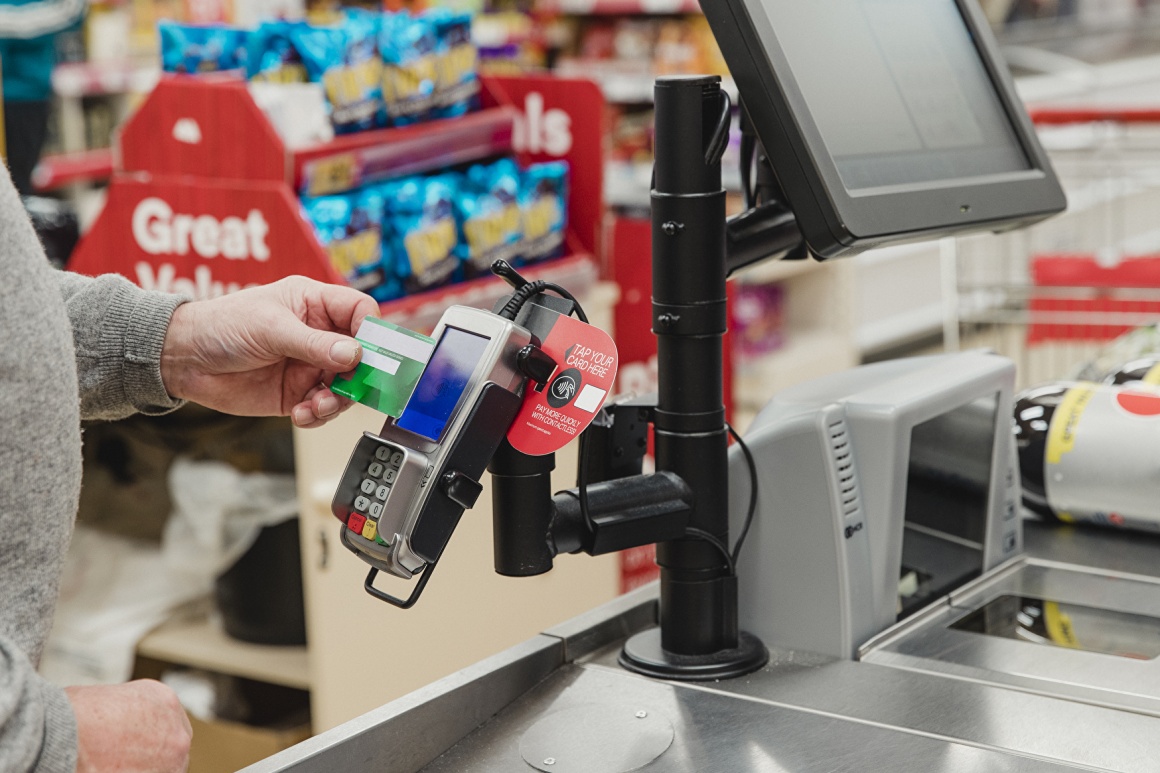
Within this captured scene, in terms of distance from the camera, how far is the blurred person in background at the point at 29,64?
3.27m

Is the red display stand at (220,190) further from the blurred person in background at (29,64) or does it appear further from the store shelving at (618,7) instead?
the store shelving at (618,7)

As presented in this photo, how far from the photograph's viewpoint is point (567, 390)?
894 mm

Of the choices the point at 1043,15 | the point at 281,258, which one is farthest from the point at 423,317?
the point at 1043,15

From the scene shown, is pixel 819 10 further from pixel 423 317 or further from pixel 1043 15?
pixel 1043 15

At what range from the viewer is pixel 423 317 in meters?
2.34

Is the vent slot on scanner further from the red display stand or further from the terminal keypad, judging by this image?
the red display stand

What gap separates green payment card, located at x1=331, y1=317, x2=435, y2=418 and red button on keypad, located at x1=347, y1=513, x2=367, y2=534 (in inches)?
2.8

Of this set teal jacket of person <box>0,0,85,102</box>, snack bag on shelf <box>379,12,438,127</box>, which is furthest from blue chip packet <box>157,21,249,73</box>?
teal jacket of person <box>0,0,85,102</box>

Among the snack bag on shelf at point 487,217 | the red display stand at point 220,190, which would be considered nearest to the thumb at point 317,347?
the red display stand at point 220,190

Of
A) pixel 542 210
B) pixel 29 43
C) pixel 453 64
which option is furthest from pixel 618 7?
pixel 542 210

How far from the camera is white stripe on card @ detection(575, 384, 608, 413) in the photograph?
0.90 metres

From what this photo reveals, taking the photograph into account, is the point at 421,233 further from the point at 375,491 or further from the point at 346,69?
the point at 375,491

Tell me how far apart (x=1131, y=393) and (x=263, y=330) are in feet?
3.03

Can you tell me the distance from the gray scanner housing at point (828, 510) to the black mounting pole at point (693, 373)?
0.05m
